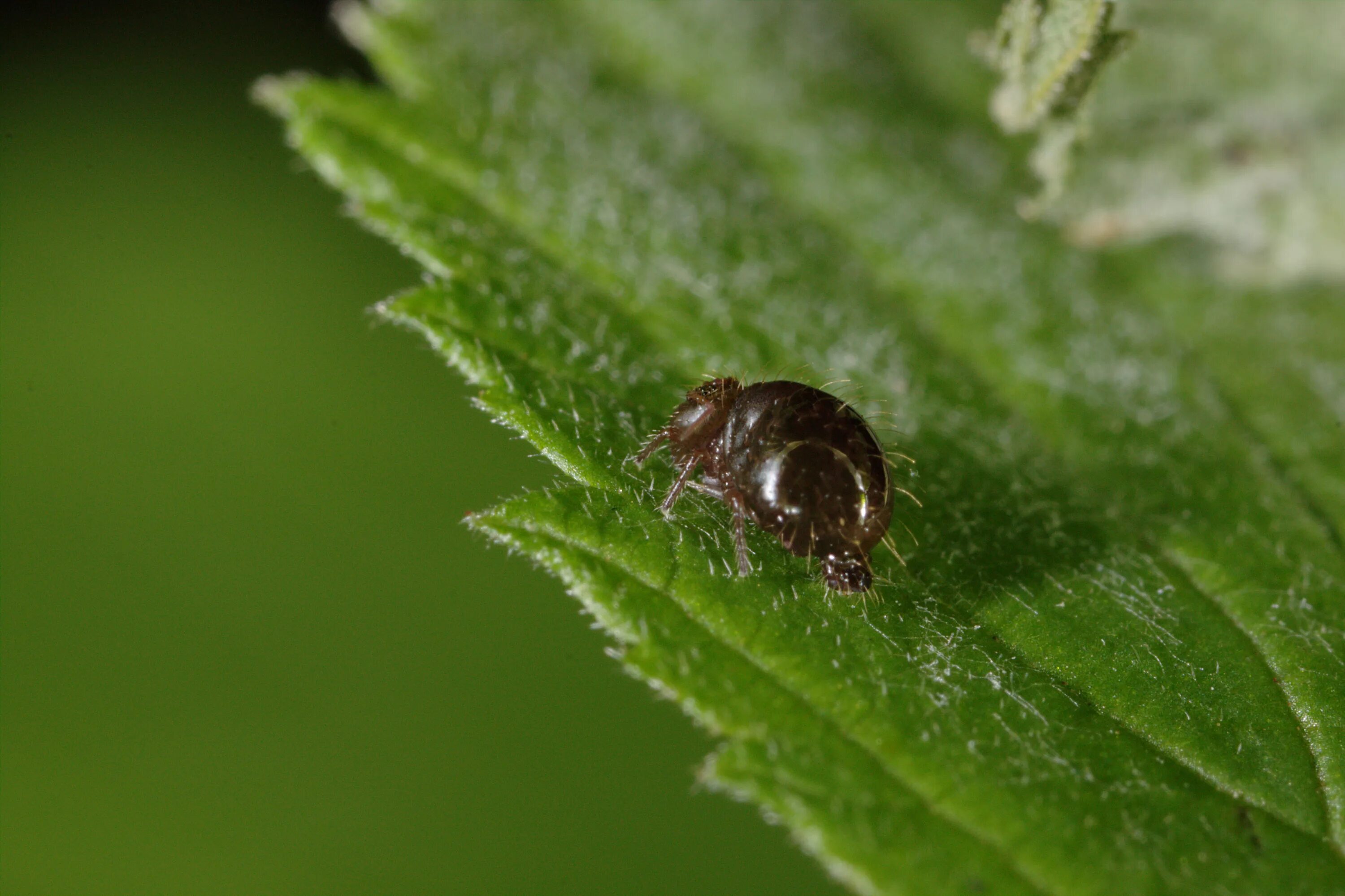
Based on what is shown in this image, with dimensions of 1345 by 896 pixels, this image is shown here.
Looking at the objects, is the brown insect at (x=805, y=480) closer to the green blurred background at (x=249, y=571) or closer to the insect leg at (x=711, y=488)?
the insect leg at (x=711, y=488)

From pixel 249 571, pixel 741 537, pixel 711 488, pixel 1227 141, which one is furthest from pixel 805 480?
pixel 1227 141

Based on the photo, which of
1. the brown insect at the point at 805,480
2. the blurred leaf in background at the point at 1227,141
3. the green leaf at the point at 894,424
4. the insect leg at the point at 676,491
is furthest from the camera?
the blurred leaf in background at the point at 1227,141

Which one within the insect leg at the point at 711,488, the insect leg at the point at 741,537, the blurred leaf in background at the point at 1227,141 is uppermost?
the blurred leaf in background at the point at 1227,141

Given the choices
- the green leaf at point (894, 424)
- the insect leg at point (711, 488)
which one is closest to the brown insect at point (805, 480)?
A: the insect leg at point (711, 488)

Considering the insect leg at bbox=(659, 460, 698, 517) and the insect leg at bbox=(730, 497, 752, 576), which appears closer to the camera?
the insect leg at bbox=(730, 497, 752, 576)

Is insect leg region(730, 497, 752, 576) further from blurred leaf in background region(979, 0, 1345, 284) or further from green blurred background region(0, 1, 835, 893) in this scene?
blurred leaf in background region(979, 0, 1345, 284)

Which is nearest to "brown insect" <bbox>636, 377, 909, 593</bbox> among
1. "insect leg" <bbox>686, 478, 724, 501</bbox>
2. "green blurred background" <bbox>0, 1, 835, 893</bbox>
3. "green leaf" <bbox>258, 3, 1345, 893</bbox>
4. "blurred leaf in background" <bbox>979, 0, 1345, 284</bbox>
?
"insect leg" <bbox>686, 478, 724, 501</bbox>

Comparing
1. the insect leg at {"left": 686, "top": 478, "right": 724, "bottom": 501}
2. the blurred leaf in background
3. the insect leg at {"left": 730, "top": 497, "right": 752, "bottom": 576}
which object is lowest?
the insect leg at {"left": 730, "top": 497, "right": 752, "bottom": 576}

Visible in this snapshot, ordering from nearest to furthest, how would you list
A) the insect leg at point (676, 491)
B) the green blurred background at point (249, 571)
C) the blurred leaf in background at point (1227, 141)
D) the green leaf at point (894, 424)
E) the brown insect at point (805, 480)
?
the green leaf at point (894, 424)
the brown insect at point (805, 480)
the insect leg at point (676, 491)
the green blurred background at point (249, 571)
the blurred leaf in background at point (1227, 141)
